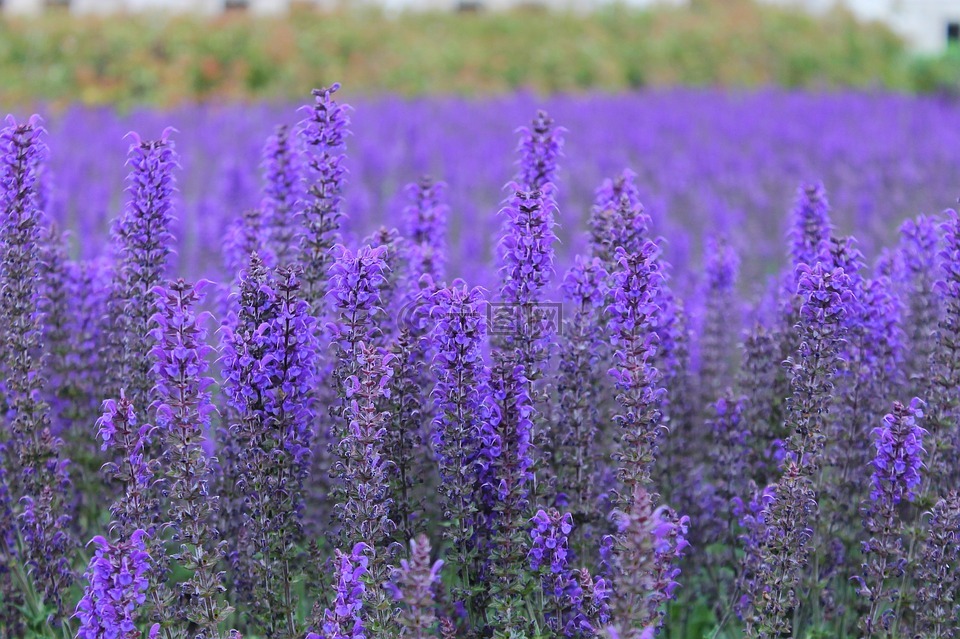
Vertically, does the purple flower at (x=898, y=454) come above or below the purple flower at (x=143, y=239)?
below

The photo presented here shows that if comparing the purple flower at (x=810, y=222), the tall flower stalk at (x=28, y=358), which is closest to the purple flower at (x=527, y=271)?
the purple flower at (x=810, y=222)

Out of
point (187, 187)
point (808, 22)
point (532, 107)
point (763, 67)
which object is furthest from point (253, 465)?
point (808, 22)

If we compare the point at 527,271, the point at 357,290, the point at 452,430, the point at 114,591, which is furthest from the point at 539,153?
the point at 114,591

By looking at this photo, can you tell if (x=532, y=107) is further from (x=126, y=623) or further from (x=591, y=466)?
(x=126, y=623)

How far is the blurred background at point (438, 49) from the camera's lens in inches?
781

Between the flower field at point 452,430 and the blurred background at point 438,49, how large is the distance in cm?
1407

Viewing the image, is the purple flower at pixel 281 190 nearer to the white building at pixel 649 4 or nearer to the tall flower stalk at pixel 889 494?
the tall flower stalk at pixel 889 494

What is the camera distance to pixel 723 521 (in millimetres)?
5504

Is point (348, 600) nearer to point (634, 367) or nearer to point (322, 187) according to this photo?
point (634, 367)

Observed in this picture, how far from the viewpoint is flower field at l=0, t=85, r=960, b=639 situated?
398 cm

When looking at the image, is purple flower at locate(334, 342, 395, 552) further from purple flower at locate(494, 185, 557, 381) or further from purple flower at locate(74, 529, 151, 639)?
purple flower at locate(74, 529, 151, 639)

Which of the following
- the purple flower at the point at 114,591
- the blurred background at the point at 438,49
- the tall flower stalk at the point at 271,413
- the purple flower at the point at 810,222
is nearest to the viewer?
the purple flower at the point at 114,591

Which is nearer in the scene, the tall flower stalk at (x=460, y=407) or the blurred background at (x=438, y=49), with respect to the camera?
the tall flower stalk at (x=460, y=407)

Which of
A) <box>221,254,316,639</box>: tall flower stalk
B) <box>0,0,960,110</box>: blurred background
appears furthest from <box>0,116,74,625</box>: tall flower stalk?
<box>0,0,960,110</box>: blurred background
